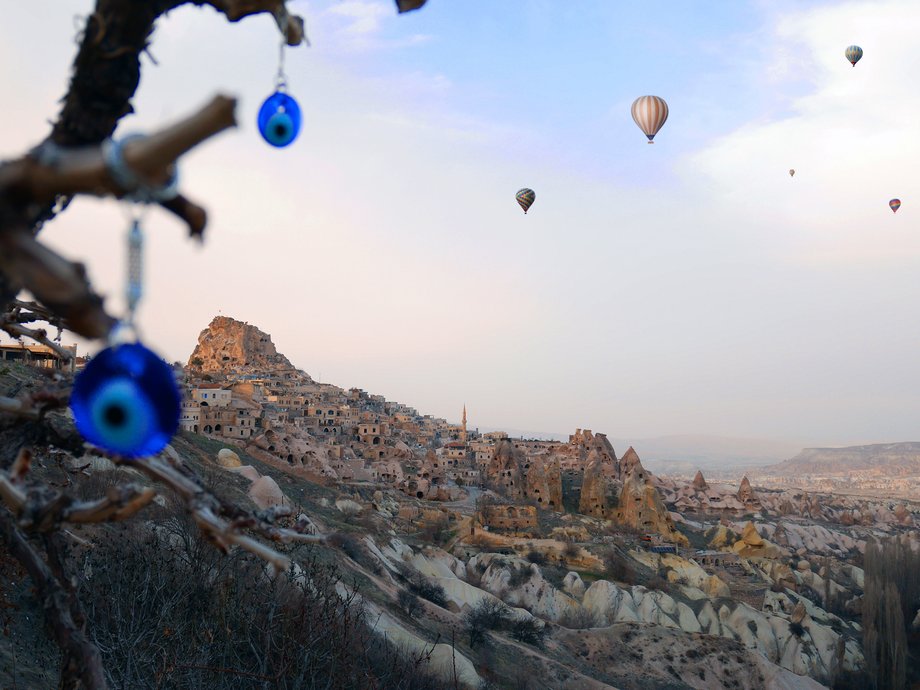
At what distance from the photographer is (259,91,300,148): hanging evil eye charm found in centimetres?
285

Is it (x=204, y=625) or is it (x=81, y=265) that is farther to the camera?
(x=204, y=625)

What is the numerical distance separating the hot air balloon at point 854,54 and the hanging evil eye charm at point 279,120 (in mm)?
58986

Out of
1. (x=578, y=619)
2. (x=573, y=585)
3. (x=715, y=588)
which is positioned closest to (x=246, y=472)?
(x=578, y=619)

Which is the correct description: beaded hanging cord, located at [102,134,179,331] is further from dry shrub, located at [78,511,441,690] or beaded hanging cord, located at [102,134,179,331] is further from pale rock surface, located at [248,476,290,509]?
pale rock surface, located at [248,476,290,509]

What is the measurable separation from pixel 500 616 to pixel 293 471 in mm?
16764

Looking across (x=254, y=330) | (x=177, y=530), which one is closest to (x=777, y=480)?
(x=254, y=330)

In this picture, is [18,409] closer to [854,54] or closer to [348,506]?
[348,506]

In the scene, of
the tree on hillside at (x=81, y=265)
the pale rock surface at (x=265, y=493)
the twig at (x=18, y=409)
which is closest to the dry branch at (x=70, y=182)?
the tree on hillside at (x=81, y=265)

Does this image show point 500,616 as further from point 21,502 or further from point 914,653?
point 914,653

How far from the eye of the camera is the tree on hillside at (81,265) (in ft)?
5.40

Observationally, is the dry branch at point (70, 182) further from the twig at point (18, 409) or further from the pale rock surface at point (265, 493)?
the pale rock surface at point (265, 493)

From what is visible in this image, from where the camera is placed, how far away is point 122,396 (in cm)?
195

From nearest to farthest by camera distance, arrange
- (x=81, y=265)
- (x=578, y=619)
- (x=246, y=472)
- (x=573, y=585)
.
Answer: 1. (x=81, y=265)
2. (x=246, y=472)
3. (x=578, y=619)
4. (x=573, y=585)

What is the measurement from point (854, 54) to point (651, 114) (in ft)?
87.2
